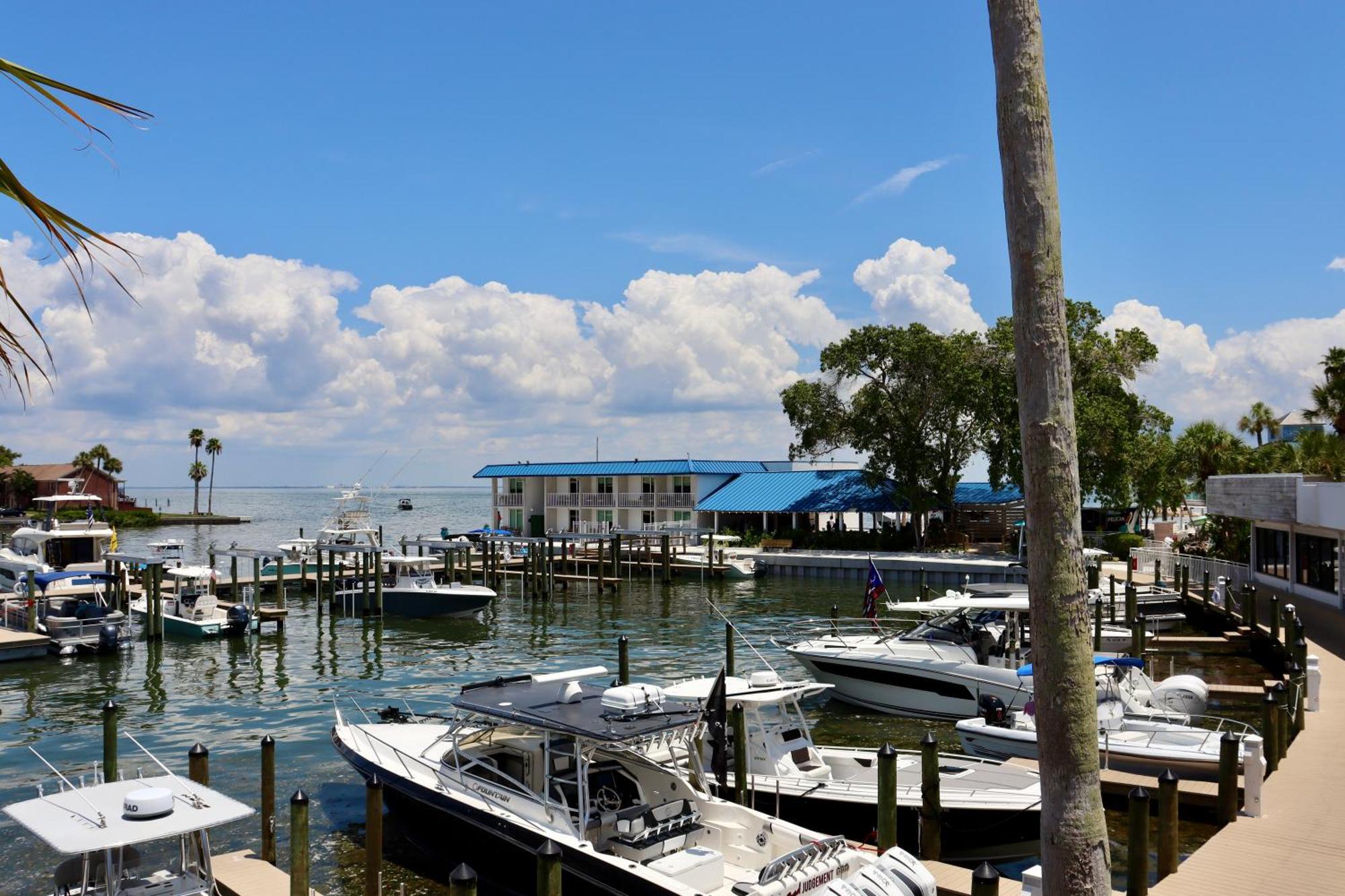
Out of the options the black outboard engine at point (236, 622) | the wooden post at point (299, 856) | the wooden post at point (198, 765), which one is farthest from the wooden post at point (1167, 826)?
the black outboard engine at point (236, 622)

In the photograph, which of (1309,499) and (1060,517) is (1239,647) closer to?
(1309,499)

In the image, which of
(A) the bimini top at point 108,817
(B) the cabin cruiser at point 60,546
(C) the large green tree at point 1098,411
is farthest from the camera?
(C) the large green tree at point 1098,411

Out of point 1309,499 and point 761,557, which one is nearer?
point 1309,499

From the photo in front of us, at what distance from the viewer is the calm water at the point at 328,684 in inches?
653

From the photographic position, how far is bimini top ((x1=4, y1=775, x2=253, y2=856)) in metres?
11.0

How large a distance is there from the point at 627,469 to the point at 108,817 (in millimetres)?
65057

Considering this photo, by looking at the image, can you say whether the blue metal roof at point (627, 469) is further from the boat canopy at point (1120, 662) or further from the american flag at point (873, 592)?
the boat canopy at point (1120, 662)

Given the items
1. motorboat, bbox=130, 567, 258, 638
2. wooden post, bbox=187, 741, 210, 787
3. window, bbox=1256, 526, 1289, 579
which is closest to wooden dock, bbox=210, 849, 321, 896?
wooden post, bbox=187, 741, 210, 787

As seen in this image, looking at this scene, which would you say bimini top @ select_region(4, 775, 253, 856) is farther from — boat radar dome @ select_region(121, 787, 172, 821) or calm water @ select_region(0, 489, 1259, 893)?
calm water @ select_region(0, 489, 1259, 893)

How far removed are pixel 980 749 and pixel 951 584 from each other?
3659 cm

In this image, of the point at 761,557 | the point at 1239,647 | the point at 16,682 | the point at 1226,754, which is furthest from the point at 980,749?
the point at 761,557

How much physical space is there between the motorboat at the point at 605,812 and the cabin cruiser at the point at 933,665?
1006cm

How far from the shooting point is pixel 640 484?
3027 inches

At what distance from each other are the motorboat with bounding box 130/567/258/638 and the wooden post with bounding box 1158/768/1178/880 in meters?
33.5
